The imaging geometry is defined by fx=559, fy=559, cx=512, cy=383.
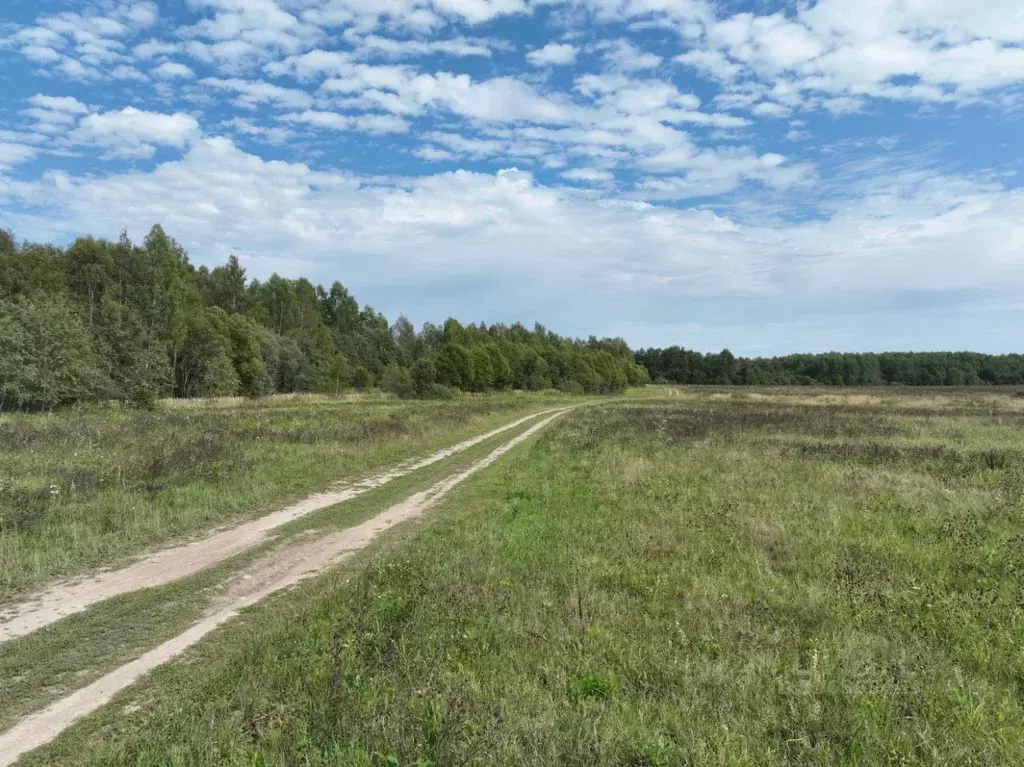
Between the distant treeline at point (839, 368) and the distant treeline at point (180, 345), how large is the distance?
74958 mm

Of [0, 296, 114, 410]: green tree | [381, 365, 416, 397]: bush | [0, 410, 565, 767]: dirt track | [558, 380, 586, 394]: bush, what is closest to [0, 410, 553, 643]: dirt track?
[0, 410, 565, 767]: dirt track

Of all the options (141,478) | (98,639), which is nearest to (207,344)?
(141,478)

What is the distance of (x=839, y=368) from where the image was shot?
16625 cm

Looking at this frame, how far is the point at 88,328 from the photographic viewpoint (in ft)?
182

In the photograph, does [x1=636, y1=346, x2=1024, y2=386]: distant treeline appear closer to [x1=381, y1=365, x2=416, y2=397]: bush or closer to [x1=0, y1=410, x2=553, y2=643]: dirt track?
[x1=381, y1=365, x2=416, y2=397]: bush

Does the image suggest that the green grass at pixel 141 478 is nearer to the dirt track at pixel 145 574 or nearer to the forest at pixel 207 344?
the dirt track at pixel 145 574

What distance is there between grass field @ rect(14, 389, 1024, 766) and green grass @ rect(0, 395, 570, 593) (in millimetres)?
4060

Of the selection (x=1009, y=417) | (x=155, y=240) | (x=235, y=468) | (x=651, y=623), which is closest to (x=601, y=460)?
(x=235, y=468)

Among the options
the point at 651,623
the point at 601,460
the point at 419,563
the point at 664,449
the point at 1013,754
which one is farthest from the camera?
the point at 664,449

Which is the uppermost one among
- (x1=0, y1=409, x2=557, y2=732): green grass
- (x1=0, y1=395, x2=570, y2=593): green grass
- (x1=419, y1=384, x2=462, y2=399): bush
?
(x1=419, y1=384, x2=462, y2=399): bush

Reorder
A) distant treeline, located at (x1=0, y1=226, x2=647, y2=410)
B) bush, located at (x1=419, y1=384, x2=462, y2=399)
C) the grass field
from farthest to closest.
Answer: bush, located at (x1=419, y1=384, x2=462, y2=399) < distant treeline, located at (x1=0, y1=226, x2=647, y2=410) < the grass field

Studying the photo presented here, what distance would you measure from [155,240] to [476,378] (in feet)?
146

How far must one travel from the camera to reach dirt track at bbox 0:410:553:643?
654 cm

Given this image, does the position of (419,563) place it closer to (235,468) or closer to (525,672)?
(525,672)
